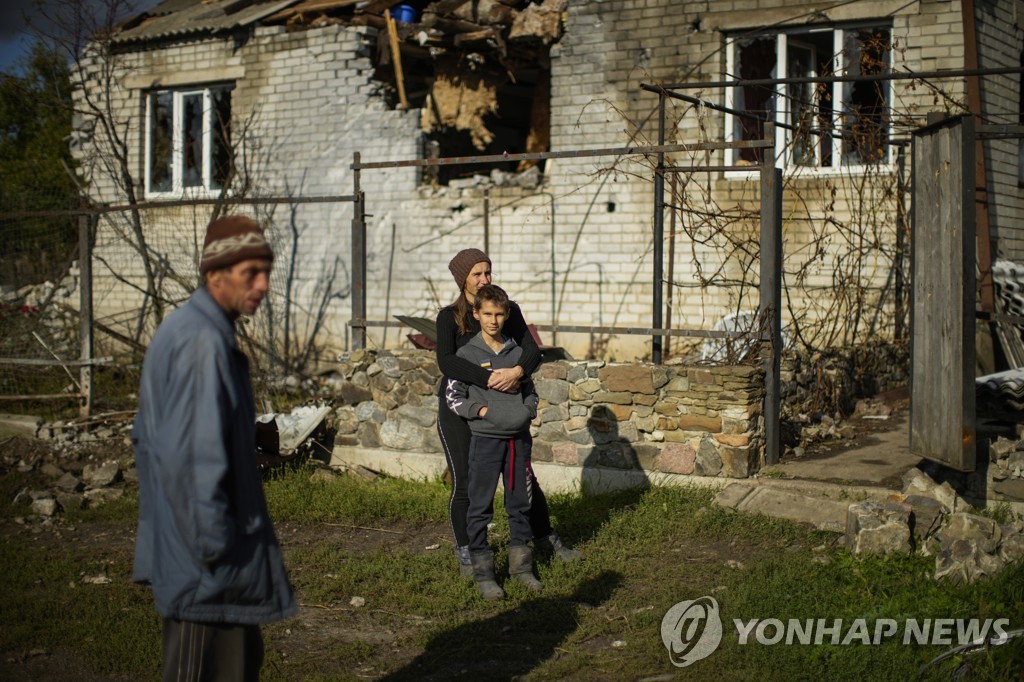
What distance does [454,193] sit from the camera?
1158cm

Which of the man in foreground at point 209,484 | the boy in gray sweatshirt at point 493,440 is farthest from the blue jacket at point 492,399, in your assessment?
the man in foreground at point 209,484

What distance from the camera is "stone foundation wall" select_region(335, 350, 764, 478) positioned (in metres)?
6.32

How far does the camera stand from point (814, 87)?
1051 centimetres

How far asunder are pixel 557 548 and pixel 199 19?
10645mm

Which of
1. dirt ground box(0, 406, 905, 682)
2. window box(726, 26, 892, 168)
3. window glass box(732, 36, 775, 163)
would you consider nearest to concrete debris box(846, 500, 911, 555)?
dirt ground box(0, 406, 905, 682)

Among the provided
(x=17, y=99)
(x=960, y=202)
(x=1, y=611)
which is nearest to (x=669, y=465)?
(x=960, y=202)

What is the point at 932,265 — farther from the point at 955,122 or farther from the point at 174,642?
the point at 174,642

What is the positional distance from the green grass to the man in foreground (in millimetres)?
1418

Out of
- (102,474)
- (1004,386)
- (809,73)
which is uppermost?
(809,73)

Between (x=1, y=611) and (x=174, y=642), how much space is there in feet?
9.03

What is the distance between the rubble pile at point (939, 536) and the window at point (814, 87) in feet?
17.6

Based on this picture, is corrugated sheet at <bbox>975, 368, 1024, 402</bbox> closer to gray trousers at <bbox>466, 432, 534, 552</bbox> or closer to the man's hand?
gray trousers at <bbox>466, 432, 534, 552</bbox>

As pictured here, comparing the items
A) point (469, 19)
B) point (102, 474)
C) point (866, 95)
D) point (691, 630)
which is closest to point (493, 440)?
point (691, 630)

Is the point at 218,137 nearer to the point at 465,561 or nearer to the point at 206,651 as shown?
the point at 465,561
